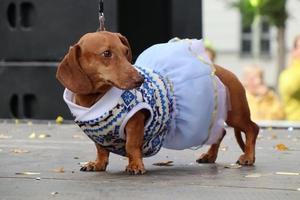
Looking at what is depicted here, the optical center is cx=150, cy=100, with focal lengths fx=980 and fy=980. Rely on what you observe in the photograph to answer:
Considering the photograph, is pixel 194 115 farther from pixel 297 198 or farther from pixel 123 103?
pixel 297 198

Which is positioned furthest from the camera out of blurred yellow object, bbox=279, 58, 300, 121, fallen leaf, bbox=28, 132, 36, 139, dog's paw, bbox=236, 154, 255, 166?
blurred yellow object, bbox=279, 58, 300, 121

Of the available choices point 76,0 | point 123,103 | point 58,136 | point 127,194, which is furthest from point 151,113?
point 76,0

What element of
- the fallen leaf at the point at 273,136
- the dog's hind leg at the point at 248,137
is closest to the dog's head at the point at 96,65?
the dog's hind leg at the point at 248,137

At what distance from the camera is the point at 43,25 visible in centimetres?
1177

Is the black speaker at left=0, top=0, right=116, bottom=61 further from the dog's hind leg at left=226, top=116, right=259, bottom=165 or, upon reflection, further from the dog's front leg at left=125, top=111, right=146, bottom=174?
the dog's front leg at left=125, top=111, right=146, bottom=174

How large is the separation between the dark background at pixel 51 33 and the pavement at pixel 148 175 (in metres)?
2.46

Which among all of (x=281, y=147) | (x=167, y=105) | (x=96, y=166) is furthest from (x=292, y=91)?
(x=96, y=166)

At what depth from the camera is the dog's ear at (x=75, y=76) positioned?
20.4 ft

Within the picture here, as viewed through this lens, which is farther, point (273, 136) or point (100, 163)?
point (273, 136)

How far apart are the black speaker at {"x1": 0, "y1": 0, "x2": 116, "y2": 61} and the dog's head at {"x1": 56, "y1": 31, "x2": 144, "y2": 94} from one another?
497 centimetres

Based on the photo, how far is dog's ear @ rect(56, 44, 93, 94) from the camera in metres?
6.21

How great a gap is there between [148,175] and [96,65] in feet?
2.77

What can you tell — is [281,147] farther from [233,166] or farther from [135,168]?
[135,168]

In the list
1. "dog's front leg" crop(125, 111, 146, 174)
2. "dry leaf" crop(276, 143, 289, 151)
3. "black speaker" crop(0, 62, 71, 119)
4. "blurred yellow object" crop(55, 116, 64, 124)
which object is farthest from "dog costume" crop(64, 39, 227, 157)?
"black speaker" crop(0, 62, 71, 119)
